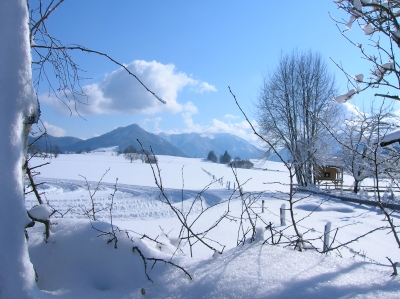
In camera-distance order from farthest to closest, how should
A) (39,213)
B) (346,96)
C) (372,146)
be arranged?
(372,146), (346,96), (39,213)

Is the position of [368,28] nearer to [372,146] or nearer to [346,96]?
[346,96]

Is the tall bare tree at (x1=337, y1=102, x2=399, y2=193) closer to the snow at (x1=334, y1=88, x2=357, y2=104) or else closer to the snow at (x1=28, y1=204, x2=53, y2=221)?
the snow at (x1=334, y1=88, x2=357, y2=104)

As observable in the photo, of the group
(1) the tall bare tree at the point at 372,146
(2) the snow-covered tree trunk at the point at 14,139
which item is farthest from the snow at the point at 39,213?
(1) the tall bare tree at the point at 372,146

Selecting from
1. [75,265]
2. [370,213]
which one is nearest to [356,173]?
[370,213]

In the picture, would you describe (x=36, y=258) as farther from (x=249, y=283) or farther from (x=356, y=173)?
(x=356, y=173)

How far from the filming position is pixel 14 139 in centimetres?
105

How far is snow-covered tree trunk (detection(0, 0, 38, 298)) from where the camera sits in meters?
0.99

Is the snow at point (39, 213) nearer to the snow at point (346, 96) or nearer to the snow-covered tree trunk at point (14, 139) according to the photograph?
the snow-covered tree trunk at point (14, 139)

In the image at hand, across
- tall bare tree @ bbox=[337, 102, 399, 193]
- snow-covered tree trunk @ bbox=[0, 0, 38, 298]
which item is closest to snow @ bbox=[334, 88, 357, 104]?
tall bare tree @ bbox=[337, 102, 399, 193]

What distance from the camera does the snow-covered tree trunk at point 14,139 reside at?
3.26 feet

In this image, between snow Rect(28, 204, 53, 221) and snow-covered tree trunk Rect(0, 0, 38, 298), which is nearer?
snow-covered tree trunk Rect(0, 0, 38, 298)

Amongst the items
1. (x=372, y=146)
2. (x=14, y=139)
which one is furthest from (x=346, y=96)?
(x=372, y=146)

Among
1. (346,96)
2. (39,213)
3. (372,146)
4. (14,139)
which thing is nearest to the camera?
(14,139)

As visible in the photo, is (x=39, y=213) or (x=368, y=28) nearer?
(x=39, y=213)
